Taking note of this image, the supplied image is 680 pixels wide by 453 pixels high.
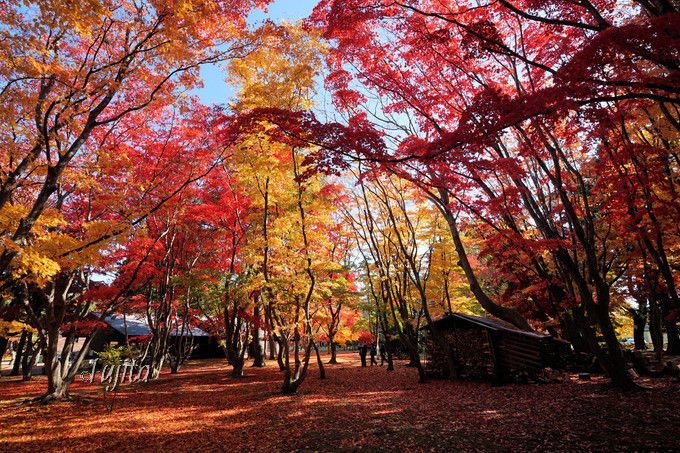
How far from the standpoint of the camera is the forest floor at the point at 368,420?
253 inches

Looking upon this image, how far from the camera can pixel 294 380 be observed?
502 inches

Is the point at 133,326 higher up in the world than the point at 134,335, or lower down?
higher up

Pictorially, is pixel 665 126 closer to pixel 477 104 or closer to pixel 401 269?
pixel 477 104

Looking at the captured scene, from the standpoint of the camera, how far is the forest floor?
643 centimetres

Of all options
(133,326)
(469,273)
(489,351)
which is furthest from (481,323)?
(133,326)

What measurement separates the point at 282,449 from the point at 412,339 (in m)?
9.78

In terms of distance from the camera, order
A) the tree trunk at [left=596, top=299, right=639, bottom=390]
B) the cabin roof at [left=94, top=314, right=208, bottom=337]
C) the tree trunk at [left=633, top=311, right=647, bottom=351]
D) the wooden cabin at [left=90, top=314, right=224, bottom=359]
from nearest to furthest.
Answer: the tree trunk at [left=596, top=299, right=639, bottom=390] < the tree trunk at [left=633, top=311, right=647, bottom=351] < the cabin roof at [left=94, top=314, right=208, bottom=337] < the wooden cabin at [left=90, top=314, right=224, bottom=359]

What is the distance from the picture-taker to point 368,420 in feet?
27.6

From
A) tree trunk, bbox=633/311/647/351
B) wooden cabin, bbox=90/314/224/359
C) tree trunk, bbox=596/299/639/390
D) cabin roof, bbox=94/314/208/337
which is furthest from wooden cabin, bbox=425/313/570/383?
cabin roof, bbox=94/314/208/337

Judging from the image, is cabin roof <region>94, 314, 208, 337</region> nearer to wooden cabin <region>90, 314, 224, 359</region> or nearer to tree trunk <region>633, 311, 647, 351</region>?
wooden cabin <region>90, 314, 224, 359</region>

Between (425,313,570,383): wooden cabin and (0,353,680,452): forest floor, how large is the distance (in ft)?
3.54

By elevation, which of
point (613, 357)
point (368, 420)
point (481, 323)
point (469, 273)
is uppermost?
point (469, 273)

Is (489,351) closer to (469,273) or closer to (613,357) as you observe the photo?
(613,357)

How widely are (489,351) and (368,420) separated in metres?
8.10
